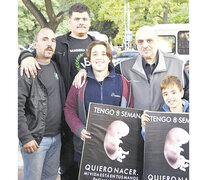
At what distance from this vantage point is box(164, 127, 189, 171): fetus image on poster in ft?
11.4

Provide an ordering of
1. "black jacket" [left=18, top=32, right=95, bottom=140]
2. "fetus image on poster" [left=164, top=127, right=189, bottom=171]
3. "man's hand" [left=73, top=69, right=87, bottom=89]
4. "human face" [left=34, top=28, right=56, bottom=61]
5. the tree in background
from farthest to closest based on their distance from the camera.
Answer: the tree in background
"black jacket" [left=18, top=32, right=95, bottom=140]
"human face" [left=34, top=28, right=56, bottom=61]
"man's hand" [left=73, top=69, right=87, bottom=89]
"fetus image on poster" [left=164, top=127, right=189, bottom=171]

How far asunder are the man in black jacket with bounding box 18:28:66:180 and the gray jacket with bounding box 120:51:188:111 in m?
0.87

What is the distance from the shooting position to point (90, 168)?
3.60 m

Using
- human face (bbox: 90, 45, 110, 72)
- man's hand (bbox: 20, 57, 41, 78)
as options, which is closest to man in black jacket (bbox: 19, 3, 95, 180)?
man's hand (bbox: 20, 57, 41, 78)

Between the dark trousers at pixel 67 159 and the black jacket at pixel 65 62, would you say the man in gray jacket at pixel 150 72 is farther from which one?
the dark trousers at pixel 67 159

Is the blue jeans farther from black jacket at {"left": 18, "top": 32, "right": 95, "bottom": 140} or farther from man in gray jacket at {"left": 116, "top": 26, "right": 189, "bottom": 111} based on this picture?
man in gray jacket at {"left": 116, "top": 26, "right": 189, "bottom": 111}

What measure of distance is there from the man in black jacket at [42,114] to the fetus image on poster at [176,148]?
50.1 inches

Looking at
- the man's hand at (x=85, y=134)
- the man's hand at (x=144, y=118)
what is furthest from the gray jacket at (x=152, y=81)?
the man's hand at (x=85, y=134)
